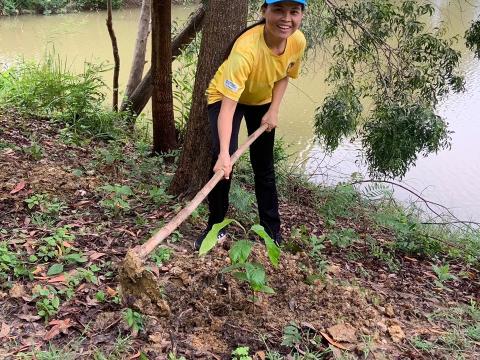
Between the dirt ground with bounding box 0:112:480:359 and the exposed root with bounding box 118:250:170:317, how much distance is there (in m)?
0.04

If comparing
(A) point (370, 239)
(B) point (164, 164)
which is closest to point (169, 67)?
(B) point (164, 164)

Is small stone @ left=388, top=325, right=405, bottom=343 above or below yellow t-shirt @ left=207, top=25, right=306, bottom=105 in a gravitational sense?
below

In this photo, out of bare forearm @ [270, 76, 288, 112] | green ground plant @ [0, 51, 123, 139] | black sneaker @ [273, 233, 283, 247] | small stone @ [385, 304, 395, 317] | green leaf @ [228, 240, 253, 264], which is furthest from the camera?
green ground plant @ [0, 51, 123, 139]

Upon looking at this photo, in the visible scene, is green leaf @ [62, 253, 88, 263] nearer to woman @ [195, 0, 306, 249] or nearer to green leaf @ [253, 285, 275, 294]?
woman @ [195, 0, 306, 249]

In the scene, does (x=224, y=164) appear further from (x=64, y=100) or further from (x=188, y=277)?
(x=64, y=100)

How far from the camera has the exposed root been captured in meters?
1.97

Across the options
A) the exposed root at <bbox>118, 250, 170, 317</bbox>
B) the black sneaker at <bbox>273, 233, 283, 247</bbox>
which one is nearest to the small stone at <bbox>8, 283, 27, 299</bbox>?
the exposed root at <bbox>118, 250, 170, 317</bbox>

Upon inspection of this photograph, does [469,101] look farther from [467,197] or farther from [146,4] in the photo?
[146,4]

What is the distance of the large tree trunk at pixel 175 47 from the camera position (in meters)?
5.88

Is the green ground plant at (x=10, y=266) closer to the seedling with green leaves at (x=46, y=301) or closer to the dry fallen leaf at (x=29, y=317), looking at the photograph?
the seedling with green leaves at (x=46, y=301)

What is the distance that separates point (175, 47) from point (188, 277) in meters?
4.32

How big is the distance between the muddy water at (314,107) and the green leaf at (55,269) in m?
3.99

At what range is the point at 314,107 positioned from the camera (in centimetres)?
1016

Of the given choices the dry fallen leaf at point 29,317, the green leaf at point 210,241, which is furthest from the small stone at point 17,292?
the green leaf at point 210,241
